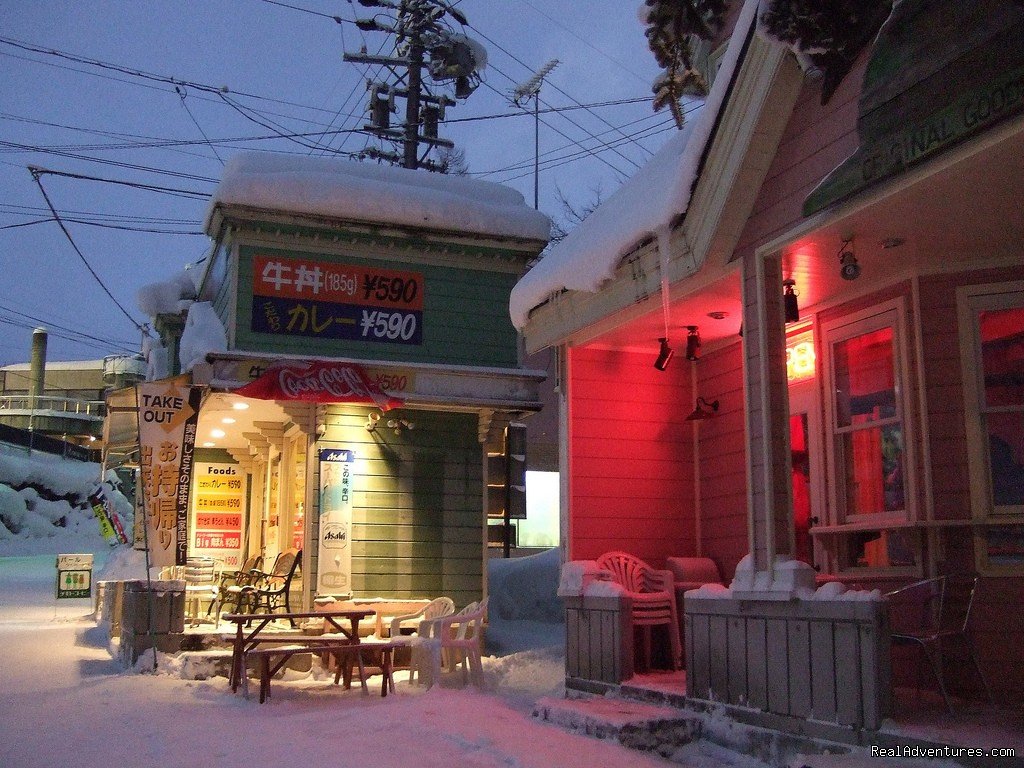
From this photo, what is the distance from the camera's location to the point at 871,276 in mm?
7434

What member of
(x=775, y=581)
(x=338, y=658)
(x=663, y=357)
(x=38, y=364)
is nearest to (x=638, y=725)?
(x=775, y=581)

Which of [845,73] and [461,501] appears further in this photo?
[461,501]

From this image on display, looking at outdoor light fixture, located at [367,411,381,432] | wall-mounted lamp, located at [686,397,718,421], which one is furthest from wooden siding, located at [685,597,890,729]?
outdoor light fixture, located at [367,411,381,432]

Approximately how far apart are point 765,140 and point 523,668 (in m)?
7.17

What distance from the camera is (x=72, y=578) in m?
17.3

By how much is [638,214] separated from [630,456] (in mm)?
2872

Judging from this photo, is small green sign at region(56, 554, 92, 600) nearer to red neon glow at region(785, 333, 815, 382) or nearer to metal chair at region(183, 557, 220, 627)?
metal chair at region(183, 557, 220, 627)

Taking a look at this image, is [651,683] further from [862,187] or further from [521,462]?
[521,462]

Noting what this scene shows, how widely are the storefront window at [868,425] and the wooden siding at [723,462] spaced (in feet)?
4.17

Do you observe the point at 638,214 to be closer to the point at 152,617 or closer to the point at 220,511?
the point at 152,617

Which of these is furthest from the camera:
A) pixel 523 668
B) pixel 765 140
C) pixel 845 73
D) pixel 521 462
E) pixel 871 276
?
pixel 521 462

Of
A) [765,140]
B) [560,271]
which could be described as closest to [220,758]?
[560,271]

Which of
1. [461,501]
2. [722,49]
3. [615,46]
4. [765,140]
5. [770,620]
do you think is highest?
[615,46]

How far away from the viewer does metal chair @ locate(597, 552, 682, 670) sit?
28.4ft
